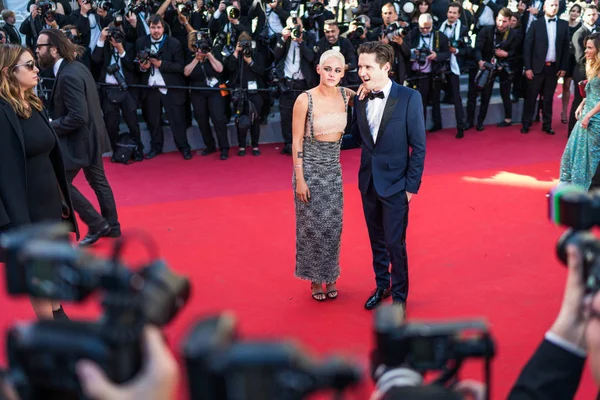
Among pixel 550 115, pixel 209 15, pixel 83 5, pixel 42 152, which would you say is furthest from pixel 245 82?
pixel 42 152

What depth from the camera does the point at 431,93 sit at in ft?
26.9

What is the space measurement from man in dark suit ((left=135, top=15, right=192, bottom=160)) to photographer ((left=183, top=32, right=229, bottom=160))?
14 cm

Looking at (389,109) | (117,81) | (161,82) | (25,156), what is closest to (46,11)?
(117,81)

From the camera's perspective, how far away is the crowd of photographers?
23.9ft

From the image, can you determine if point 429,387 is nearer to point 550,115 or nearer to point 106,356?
point 106,356

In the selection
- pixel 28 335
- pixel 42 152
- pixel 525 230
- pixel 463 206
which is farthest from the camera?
pixel 463 206

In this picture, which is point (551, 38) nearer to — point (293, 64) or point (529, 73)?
point (529, 73)

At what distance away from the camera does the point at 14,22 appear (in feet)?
26.8

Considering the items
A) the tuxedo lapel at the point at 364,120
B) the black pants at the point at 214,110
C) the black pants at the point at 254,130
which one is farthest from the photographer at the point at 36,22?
the tuxedo lapel at the point at 364,120

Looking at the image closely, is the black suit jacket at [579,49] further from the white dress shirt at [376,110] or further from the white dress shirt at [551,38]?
the white dress shirt at [376,110]

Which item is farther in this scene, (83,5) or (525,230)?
(83,5)

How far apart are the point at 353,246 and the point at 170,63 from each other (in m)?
3.39

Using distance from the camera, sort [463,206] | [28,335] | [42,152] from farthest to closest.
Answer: [463,206] < [42,152] < [28,335]

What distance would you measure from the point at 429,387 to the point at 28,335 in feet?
2.60
